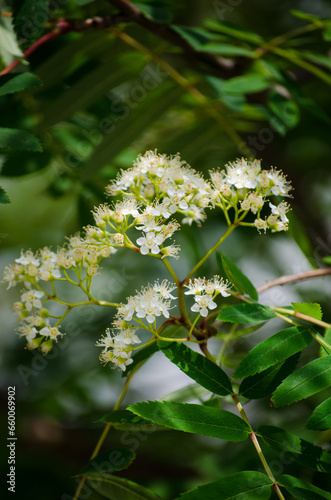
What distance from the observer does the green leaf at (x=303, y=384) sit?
1.04 metres

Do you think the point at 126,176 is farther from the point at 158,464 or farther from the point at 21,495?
the point at 21,495

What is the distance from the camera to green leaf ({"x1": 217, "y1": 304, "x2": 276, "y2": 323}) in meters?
1.10

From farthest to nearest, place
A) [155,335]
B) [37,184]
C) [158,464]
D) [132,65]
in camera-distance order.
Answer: [37,184]
[158,464]
[132,65]
[155,335]

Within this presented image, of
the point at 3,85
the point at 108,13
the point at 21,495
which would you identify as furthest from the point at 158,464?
the point at 108,13

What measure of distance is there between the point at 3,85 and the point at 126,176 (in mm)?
444

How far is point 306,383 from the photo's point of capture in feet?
3.46

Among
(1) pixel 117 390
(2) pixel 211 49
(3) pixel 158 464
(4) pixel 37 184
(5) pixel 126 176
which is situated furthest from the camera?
(4) pixel 37 184

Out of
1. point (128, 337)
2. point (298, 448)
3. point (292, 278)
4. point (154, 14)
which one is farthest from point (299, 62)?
point (298, 448)

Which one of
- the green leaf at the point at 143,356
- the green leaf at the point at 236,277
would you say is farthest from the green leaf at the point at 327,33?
the green leaf at the point at 143,356

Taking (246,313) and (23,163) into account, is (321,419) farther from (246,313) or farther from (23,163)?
(23,163)

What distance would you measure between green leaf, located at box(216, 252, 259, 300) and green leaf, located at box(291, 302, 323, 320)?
98 mm

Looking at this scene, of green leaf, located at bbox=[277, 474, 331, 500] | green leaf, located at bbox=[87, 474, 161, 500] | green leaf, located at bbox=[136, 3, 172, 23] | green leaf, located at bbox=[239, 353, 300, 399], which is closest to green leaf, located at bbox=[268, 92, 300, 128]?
green leaf, located at bbox=[136, 3, 172, 23]

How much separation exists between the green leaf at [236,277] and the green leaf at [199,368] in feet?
0.67

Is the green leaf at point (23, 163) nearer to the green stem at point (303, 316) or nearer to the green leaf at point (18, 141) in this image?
the green leaf at point (18, 141)
